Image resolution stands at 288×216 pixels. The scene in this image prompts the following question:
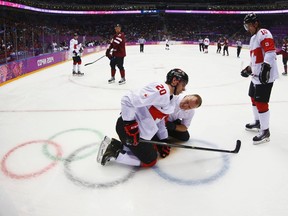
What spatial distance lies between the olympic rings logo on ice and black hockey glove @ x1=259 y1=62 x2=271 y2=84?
915 mm

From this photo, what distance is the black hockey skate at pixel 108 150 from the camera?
240 cm

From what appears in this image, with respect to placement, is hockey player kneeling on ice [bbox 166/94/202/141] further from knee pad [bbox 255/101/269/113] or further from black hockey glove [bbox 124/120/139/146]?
knee pad [bbox 255/101/269/113]

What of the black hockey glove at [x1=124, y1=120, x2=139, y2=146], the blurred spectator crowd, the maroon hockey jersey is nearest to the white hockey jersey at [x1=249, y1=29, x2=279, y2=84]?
the black hockey glove at [x1=124, y1=120, x2=139, y2=146]

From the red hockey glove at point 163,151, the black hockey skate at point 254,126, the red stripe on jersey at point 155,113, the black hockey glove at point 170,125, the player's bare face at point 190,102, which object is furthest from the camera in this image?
the black hockey skate at point 254,126

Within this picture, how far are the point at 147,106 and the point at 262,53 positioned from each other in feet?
5.09

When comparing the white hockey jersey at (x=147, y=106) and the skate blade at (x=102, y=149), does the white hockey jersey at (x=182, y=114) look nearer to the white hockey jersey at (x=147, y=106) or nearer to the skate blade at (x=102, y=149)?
the white hockey jersey at (x=147, y=106)

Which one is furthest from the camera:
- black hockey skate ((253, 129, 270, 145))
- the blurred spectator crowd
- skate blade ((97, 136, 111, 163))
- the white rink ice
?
the blurred spectator crowd

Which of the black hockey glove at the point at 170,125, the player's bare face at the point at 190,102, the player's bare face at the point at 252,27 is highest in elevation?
the player's bare face at the point at 252,27

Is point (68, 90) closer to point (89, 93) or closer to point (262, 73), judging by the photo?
point (89, 93)

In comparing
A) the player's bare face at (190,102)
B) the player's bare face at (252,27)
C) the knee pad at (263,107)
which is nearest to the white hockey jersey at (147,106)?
the player's bare face at (190,102)

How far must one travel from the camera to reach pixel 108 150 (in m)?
2.43

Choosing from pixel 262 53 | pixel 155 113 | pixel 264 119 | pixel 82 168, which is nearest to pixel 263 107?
pixel 264 119

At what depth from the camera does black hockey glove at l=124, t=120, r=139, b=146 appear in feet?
6.86

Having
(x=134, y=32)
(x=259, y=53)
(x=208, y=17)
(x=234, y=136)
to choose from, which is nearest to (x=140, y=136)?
(x=234, y=136)
